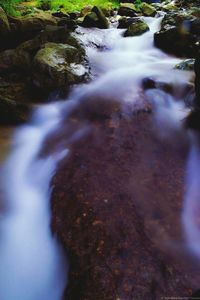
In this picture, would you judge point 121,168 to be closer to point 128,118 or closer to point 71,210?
point 71,210

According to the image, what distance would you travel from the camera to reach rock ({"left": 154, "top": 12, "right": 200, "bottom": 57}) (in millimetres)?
7918

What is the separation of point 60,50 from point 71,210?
4504 millimetres

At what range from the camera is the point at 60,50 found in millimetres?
6215

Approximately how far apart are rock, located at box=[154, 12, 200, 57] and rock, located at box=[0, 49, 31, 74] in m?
4.39

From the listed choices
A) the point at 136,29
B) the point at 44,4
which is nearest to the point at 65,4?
the point at 44,4

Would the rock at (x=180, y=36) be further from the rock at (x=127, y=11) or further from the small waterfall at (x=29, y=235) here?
the small waterfall at (x=29, y=235)

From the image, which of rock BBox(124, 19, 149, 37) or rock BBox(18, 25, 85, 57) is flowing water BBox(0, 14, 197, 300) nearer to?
rock BBox(18, 25, 85, 57)

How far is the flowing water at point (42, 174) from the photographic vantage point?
2465 millimetres

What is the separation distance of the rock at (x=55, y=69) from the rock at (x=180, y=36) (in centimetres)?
351

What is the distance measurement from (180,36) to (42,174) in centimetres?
657

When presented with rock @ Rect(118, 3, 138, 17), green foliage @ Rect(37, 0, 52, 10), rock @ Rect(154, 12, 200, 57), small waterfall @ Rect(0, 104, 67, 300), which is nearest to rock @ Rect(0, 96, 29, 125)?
small waterfall @ Rect(0, 104, 67, 300)

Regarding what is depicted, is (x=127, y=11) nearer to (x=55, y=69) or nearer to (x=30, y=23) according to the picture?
(x=30, y=23)

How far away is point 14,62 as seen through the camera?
6523mm

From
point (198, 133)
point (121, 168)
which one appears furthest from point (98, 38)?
point (121, 168)
